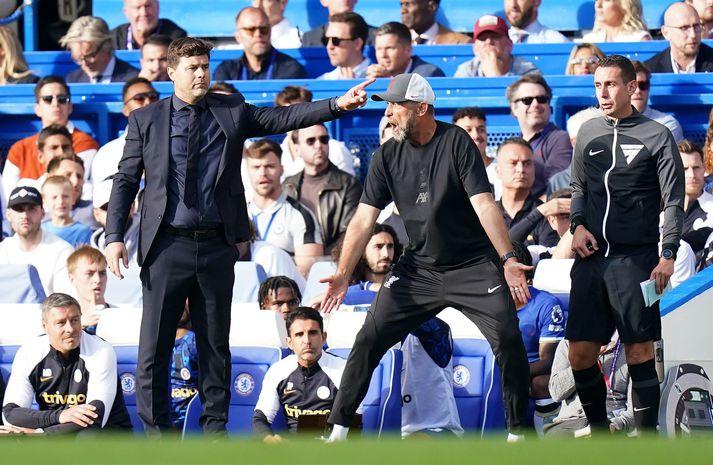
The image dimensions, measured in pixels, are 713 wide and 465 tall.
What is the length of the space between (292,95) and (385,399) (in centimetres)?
354

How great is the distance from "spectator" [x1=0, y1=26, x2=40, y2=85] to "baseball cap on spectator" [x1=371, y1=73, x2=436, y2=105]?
6.29m

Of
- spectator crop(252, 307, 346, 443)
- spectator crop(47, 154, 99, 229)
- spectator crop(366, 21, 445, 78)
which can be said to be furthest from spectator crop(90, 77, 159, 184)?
spectator crop(252, 307, 346, 443)

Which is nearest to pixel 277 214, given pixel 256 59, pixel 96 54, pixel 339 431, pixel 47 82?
pixel 256 59

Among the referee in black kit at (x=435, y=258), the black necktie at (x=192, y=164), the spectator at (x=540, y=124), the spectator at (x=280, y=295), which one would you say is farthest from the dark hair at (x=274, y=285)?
the spectator at (x=540, y=124)

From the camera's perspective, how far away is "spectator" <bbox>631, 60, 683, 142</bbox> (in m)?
10.2

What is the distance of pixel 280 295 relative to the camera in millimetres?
8773

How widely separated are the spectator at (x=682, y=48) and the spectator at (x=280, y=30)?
3642mm

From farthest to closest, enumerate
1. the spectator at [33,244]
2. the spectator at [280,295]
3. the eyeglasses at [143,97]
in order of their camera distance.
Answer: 1. the eyeglasses at [143,97]
2. the spectator at [33,244]
3. the spectator at [280,295]

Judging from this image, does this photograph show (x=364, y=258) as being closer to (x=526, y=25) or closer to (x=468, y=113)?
(x=468, y=113)

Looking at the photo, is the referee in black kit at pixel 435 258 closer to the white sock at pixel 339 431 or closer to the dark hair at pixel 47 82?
the white sock at pixel 339 431

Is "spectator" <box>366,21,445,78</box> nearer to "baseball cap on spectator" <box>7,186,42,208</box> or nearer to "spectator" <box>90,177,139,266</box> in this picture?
"spectator" <box>90,177,139,266</box>

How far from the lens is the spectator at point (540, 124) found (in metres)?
10.4

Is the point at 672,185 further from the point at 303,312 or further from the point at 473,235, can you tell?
the point at 303,312

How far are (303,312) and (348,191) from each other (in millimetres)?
2528
